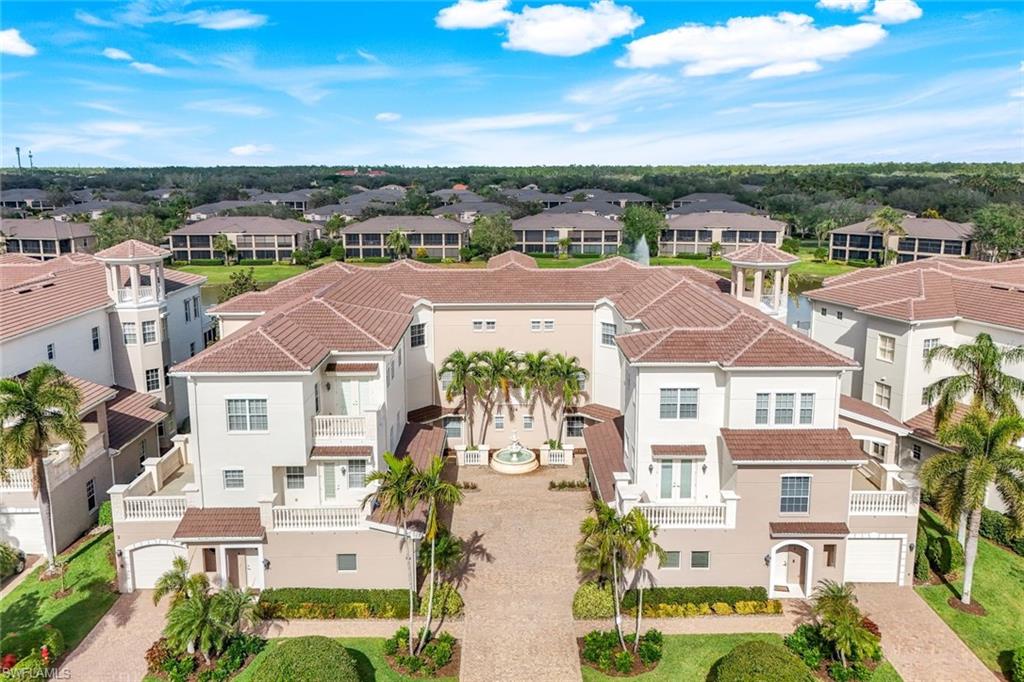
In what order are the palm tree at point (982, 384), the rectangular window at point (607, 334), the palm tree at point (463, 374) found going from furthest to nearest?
the rectangular window at point (607, 334) < the palm tree at point (463, 374) < the palm tree at point (982, 384)

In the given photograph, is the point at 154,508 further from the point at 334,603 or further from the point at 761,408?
the point at 761,408

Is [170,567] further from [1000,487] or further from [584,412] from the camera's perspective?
[1000,487]

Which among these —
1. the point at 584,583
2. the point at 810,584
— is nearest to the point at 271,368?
the point at 584,583

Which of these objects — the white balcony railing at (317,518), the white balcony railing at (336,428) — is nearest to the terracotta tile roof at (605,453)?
the white balcony railing at (317,518)

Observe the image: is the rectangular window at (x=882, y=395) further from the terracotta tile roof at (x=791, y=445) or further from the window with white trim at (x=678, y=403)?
the window with white trim at (x=678, y=403)

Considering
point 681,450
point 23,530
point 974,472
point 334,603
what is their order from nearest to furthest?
point 974,472, point 334,603, point 681,450, point 23,530

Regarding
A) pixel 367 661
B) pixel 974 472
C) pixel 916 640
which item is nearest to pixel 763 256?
pixel 974 472
